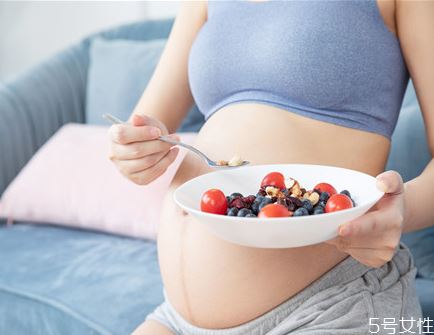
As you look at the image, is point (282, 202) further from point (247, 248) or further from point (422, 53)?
point (422, 53)

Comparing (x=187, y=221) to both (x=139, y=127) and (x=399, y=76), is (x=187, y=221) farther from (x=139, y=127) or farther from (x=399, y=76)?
(x=399, y=76)

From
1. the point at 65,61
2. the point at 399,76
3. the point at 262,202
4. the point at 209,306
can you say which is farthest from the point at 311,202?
the point at 65,61

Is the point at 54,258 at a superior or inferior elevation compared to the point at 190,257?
inferior

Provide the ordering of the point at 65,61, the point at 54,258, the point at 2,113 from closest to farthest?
the point at 54,258 → the point at 2,113 → the point at 65,61

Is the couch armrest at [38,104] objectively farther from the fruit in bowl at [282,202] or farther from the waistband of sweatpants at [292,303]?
the fruit in bowl at [282,202]

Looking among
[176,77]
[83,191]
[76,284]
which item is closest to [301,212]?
[176,77]

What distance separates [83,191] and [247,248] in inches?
35.4

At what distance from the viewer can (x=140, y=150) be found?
2.92 feet

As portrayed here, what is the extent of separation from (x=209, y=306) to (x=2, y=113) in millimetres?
1221

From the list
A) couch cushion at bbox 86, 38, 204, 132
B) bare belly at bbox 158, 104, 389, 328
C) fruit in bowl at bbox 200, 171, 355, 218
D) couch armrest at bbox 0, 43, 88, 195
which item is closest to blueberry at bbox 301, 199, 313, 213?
fruit in bowl at bbox 200, 171, 355, 218

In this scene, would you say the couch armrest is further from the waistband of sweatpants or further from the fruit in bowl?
the fruit in bowl

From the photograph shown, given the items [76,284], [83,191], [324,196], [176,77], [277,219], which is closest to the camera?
[277,219]

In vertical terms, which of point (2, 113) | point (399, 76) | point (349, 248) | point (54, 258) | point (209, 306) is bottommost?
point (54, 258)

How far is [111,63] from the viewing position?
2.01 metres
